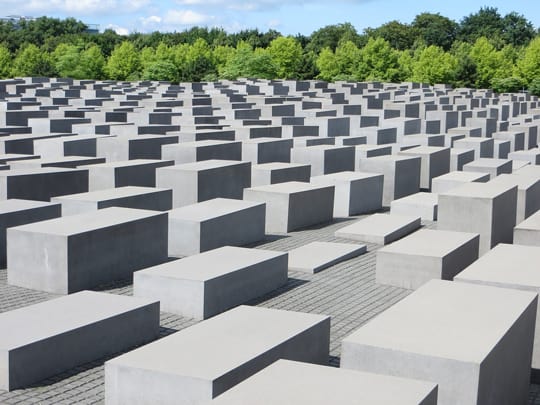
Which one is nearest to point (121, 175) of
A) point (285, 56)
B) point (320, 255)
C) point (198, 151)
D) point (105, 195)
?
point (105, 195)

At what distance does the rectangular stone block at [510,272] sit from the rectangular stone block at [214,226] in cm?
517

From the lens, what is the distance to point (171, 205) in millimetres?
16297

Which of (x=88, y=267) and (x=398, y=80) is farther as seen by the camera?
(x=398, y=80)

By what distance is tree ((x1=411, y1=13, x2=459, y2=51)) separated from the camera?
11496 centimetres

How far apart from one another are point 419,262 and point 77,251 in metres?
4.96

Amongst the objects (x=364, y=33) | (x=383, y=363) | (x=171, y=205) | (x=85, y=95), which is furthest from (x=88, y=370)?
(x=364, y=33)

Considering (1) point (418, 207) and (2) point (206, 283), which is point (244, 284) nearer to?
(2) point (206, 283)

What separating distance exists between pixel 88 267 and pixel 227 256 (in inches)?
79.4

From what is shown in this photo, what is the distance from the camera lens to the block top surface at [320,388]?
17.5 ft

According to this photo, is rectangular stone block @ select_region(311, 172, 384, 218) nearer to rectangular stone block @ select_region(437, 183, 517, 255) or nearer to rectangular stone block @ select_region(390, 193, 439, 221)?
rectangular stone block @ select_region(390, 193, 439, 221)

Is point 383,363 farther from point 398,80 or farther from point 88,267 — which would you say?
point 398,80

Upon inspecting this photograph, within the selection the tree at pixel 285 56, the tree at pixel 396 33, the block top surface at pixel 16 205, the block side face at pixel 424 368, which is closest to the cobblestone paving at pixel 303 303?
the block top surface at pixel 16 205

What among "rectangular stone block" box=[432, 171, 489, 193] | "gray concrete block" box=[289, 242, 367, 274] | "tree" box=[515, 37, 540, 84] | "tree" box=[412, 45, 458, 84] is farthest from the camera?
"tree" box=[412, 45, 458, 84]

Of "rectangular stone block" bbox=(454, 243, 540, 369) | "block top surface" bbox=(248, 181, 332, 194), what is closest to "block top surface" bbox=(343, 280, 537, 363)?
"rectangular stone block" bbox=(454, 243, 540, 369)
